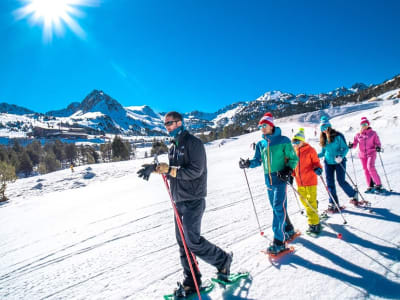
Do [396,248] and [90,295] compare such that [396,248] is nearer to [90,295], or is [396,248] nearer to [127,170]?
[90,295]

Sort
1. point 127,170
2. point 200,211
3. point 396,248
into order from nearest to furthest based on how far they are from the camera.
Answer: point 200,211 < point 396,248 < point 127,170

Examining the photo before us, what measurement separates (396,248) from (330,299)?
1.64 metres

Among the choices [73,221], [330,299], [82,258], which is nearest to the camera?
[330,299]

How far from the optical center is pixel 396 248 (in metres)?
3.18

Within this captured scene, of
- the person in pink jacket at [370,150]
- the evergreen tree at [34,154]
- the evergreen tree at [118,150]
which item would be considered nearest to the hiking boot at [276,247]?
the person in pink jacket at [370,150]

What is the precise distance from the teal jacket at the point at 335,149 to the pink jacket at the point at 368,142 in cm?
156

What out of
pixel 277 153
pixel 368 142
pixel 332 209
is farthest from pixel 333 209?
pixel 277 153

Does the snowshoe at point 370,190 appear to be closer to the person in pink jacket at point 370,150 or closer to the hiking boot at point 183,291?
the person in pink jacket at point 370,150

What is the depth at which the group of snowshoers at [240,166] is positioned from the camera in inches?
101

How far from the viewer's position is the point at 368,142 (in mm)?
5875

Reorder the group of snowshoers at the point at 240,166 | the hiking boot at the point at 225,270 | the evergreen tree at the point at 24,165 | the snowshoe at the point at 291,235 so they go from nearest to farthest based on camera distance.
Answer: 1. the group of snowshoers at the point at 240,166
2. the hiking boot at the point at 225,270
3. the snowshoe at the point at 291,235
4. the evergreen tree at the point at 24,165

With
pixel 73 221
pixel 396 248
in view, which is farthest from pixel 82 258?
pixel 396 248

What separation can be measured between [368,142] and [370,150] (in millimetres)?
226

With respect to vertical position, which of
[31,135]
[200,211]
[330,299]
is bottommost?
[330,299]
